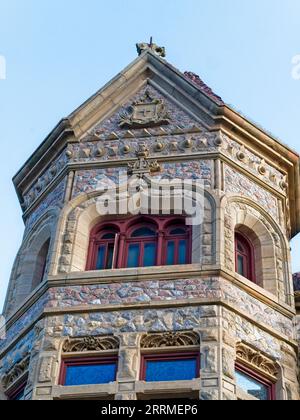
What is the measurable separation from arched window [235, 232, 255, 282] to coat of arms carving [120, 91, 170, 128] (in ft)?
12.0

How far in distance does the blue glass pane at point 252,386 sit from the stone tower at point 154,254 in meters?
0.04

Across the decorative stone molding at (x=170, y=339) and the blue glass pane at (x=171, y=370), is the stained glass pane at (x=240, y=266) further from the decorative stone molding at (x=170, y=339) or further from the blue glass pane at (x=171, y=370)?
the blue glass pane at (x=171, y=370)

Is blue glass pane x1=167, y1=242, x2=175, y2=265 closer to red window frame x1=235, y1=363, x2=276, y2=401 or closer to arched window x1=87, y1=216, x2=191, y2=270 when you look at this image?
arched window x1=87, y1=216, x2=191, y2=270

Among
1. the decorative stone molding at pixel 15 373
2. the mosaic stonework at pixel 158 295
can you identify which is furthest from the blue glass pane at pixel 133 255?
the decorative stone molding at pixel 15 373

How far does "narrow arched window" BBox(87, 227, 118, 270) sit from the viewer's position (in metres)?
24.0

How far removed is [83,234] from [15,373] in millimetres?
3753

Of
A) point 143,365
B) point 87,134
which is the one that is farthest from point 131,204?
point 143,365

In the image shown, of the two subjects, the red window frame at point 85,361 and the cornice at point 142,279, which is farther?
the cornice at point 142,279

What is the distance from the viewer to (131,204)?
977 inches

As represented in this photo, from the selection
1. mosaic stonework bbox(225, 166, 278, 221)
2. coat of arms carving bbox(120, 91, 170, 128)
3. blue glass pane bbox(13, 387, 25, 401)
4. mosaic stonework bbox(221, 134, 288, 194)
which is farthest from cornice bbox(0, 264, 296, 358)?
coat of arms carving bbox(120, 91, 170, 128)

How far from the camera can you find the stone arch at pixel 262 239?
23953 mm

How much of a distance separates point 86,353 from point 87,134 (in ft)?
23.7

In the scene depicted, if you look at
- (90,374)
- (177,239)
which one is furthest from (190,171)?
(90,374)

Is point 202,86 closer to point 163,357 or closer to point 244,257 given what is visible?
point 244,257
